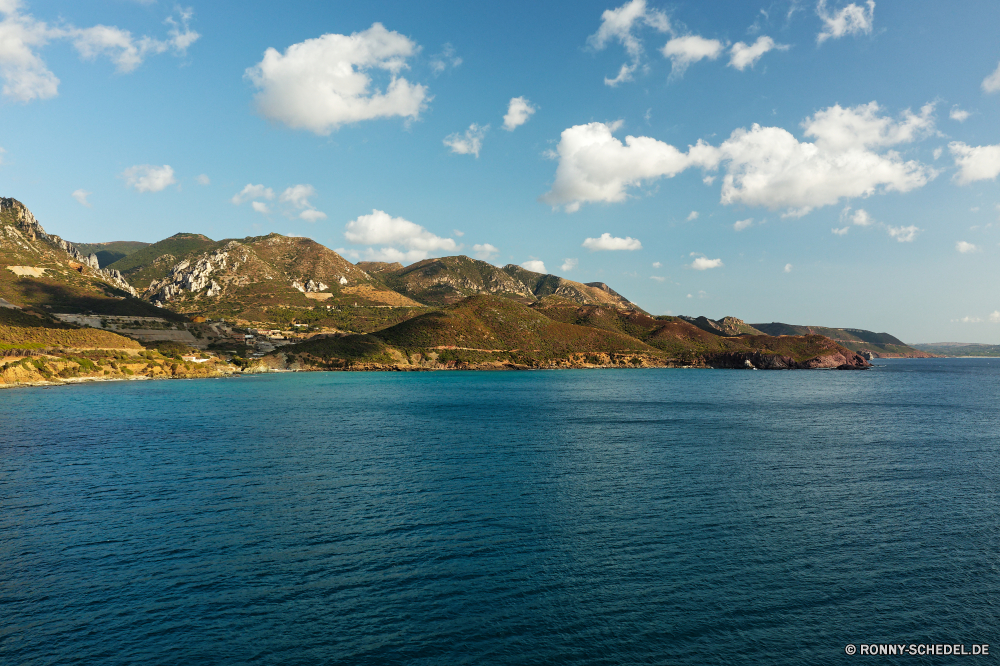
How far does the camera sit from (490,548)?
2816cm

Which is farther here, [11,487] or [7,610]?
[11,487]

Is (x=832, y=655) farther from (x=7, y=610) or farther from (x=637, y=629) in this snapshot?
(x=7, y=610)

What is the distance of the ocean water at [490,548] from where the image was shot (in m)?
19.4

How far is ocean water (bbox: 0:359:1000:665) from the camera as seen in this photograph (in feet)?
Answer: 63.7

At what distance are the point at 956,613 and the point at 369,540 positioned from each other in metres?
27.7

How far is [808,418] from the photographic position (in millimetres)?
86000

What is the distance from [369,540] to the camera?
29.0 metres

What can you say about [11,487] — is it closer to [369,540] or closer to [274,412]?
[369,540]

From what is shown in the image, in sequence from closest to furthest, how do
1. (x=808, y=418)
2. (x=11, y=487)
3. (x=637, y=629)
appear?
(x=637, y=629) → (x=11, y=487) → (x=808, y=418)

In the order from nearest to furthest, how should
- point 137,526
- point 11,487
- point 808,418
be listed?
point 137,526, point 11,487, point 808,418

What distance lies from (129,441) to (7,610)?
1731 inches

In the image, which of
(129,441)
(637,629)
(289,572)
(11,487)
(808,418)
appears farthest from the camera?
(808,418)

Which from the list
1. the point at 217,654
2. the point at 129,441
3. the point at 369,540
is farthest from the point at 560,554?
the point at 129,441

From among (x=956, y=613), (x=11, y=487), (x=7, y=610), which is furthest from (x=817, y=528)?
(x=11, y=487)
